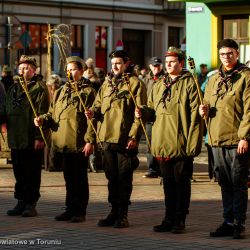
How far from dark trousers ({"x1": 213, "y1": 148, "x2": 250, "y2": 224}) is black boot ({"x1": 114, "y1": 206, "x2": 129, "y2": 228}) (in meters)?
1.24

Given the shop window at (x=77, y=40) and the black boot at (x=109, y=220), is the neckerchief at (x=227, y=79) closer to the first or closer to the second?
the black boot at (x=109, y=220)

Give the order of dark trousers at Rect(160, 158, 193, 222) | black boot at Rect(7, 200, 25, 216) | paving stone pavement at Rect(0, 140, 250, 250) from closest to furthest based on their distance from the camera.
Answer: paving stone pavement at Rect(0, 140, 250, 250) < dark trousers at Rect(160, 158, 193, 222) < black boot at Rect(7, 200, 25, 216)

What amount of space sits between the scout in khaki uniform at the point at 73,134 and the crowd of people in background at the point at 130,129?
12 millimetres

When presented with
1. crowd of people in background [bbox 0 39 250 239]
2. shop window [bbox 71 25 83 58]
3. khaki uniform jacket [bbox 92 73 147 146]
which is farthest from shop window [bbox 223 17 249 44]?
shop window [bbox 71 25 83 58]

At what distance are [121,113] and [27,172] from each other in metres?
1.72

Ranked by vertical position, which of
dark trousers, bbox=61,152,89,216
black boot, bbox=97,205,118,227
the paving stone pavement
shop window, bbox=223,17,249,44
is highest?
shop window, bbox=223,17,249,44

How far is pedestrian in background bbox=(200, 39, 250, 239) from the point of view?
34.4 feet

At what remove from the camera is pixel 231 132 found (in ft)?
34.4

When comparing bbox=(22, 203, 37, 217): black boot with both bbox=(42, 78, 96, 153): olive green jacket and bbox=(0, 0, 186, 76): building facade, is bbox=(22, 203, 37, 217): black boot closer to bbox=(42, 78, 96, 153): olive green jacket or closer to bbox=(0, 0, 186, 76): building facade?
bbox=(42, 78, 96, 153): olive green jacket

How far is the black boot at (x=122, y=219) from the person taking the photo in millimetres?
11273

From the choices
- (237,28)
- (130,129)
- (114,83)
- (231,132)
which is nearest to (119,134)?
(130,129)

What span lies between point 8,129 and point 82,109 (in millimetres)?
1167

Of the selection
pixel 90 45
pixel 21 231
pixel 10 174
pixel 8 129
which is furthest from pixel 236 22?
pixel 90 45

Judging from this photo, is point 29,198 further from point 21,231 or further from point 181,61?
point 181,61
